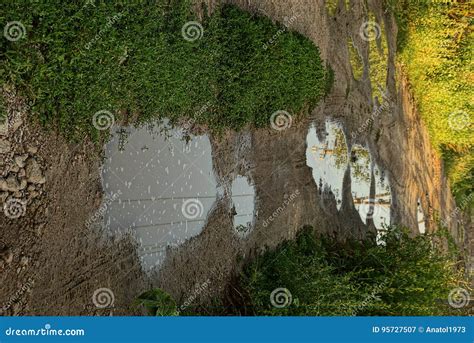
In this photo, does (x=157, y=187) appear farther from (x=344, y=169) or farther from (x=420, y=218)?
(x=420, y=218)

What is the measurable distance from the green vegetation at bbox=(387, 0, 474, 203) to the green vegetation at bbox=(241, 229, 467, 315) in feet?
14.6

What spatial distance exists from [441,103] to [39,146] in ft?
29.8

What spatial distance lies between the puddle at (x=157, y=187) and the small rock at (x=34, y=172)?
2.30 feet

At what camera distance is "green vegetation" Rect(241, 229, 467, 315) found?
6941mm

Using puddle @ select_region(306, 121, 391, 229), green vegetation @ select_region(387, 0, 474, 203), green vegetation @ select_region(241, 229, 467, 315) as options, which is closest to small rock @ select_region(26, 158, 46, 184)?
green vegetation @ select_region(241, 229, 467, 315)

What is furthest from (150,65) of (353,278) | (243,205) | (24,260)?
(353,278)

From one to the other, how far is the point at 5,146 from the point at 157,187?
5.90 ft

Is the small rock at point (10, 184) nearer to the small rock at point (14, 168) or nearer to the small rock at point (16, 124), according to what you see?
the small rock at point (14, 168)

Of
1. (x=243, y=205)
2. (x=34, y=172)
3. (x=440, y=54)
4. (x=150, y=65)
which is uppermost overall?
(x=440, y=54)

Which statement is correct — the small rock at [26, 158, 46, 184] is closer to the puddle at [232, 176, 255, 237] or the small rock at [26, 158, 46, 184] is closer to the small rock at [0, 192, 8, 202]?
the small rock at [0, 192, 8, 202]

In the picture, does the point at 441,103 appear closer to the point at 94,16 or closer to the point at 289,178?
the point at 289,178

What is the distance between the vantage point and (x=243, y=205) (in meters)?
7.77

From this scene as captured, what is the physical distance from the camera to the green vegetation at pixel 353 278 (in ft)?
22.8

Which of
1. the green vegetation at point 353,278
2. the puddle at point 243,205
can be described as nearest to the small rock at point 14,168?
the green vegetation at point 353,278
